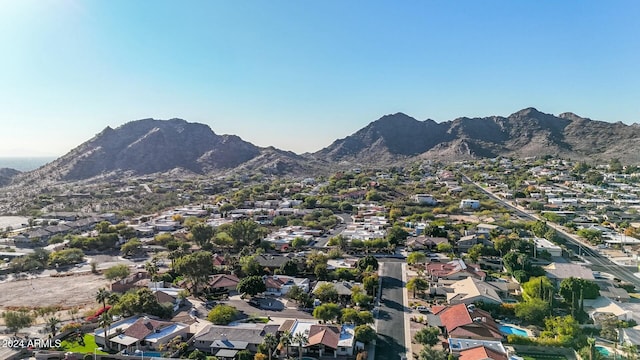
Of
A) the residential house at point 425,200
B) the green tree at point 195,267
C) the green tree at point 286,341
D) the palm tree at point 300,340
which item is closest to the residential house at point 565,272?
the palm tree at point 300,340

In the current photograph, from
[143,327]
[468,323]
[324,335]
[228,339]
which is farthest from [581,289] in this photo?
[143,327]

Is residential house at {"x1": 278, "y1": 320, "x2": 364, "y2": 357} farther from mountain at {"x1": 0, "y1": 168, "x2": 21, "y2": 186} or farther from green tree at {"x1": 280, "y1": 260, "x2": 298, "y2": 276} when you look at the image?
mountain at {"x1": 0, "y1": 168, "x2": 21, "y2": 186}

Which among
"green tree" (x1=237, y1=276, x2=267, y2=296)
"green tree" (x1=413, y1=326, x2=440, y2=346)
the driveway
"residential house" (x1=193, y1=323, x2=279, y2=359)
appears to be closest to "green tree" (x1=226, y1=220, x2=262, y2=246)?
"green tree" (x1=237, y1=276, x2=267, y2=296)

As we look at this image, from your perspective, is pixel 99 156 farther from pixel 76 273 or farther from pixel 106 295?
pixel 106 295

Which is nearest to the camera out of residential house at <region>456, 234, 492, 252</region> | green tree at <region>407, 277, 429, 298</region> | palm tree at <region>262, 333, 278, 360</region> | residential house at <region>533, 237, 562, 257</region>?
palm tree at <region>262, 333, 278, 360</region>

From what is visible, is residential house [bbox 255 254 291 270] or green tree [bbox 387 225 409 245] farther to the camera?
green tree [bbox 387 225 409 245]

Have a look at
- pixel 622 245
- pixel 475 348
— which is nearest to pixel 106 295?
pixel 475 348
